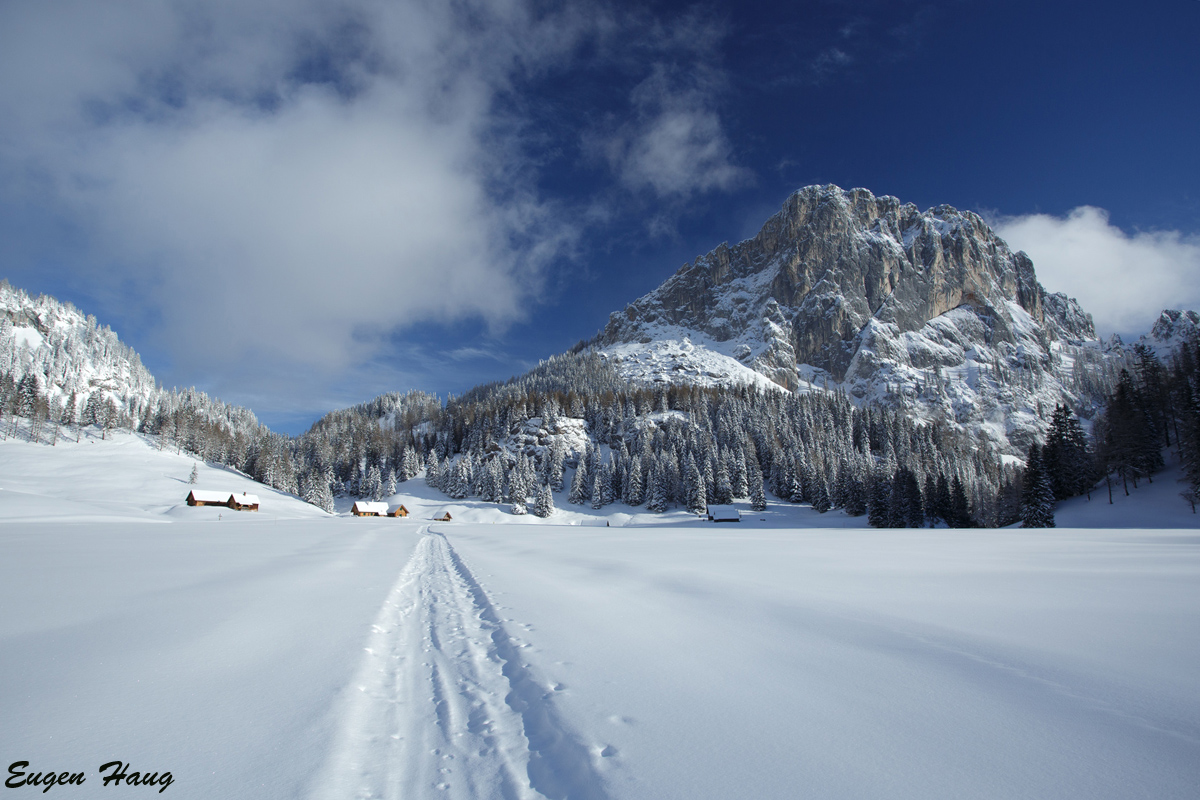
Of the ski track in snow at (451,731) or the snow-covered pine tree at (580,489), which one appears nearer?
the ski track in snow at (451,731)

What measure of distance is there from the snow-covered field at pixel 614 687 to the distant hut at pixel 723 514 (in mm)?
54121

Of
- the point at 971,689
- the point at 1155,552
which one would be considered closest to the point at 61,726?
the point at 971,689

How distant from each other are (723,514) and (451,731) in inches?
2489

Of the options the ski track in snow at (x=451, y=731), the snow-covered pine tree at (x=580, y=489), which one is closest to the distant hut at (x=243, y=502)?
the snow-covered pine tree at (x=580, y=489)

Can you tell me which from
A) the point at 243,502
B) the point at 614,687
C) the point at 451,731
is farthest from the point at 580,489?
the point at 451,731

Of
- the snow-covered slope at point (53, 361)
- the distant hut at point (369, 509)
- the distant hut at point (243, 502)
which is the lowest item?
the distant hut at point (369, 509)

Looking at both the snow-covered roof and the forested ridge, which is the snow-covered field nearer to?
the forested ridge

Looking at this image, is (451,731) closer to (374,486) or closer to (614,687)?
(614,687)

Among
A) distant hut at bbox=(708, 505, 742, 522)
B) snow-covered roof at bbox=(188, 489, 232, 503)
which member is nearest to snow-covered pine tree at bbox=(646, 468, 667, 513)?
distant hut at bbox=(708, 505, 742, 522)

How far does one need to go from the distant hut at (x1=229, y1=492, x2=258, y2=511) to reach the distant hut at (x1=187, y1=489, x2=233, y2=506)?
736mm

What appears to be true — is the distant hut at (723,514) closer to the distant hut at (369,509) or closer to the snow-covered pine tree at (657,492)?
the snow-covered pine tree at (657,492)

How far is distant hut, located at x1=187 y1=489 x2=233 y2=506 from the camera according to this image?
209 ft

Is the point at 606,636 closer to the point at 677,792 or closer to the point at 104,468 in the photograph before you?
the point at 677,792

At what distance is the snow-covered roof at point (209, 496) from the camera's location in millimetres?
64312
